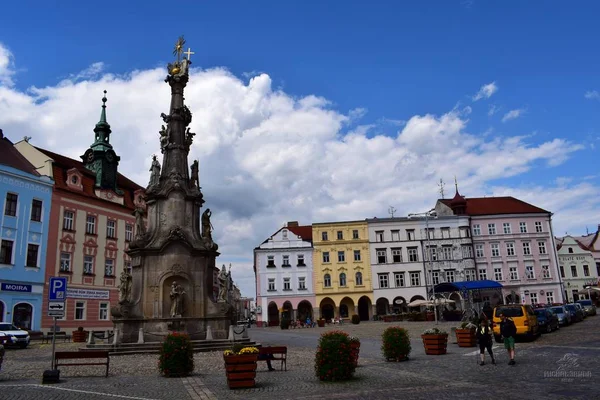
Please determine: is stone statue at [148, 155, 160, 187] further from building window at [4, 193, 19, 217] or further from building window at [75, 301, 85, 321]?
building window at [75, 301, 85, 321]

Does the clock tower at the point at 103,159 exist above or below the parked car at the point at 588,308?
above

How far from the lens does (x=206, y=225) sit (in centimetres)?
2519

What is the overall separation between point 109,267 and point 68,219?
19.2 ft

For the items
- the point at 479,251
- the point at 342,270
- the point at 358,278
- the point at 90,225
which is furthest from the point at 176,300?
the point at 479,251

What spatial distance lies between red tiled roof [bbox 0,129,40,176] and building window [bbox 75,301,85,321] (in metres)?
10.8

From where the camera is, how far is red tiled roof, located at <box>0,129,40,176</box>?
125 ft

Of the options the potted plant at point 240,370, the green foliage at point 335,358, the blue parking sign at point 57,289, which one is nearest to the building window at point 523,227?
the green foliage at point 335,358

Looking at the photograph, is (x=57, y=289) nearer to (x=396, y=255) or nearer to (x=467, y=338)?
(x=467, y=338)

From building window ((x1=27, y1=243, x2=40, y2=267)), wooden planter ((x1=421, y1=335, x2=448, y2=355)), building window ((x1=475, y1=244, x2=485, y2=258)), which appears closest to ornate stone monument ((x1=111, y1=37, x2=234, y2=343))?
wooden planter ((x1=421, y1=335, x2=448, y2=355))

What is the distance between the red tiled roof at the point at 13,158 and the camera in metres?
38.0

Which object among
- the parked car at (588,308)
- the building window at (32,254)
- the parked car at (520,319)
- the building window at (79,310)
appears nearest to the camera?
the parked car at (520,319)

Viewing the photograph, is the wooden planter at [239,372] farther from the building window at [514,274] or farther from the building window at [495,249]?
the building window at [514,274]

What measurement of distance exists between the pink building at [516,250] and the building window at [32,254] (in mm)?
50194

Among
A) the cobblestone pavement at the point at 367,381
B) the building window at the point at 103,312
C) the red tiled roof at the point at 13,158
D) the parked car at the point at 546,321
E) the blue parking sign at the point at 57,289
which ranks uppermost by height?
the red tiled roof at the point at 13,158
